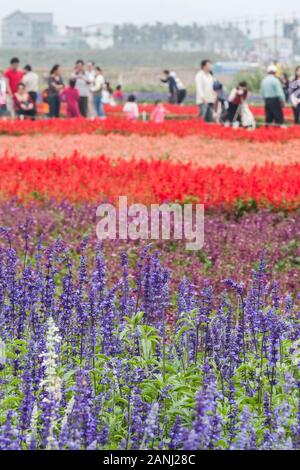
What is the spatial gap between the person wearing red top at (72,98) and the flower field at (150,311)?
9394mm

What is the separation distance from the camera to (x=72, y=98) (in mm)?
26328

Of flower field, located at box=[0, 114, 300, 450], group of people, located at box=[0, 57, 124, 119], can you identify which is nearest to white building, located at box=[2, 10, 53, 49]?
A: group of people, located at box=[0, 57, 124, 119]

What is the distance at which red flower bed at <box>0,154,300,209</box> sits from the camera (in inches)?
445

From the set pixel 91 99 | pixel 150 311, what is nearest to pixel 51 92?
pixel 91 99

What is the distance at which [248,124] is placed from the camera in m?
24.1

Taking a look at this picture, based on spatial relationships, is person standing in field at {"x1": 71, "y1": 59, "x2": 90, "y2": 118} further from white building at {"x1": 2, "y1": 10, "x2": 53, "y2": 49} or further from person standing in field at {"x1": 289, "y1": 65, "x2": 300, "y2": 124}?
white building at {"x1": 2, "y1": 10, "x2": 53, "y2": 49}

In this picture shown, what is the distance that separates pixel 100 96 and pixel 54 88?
1769mm

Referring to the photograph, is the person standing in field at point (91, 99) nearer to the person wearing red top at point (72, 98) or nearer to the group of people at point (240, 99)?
the person wearing red top at point (72, 98)

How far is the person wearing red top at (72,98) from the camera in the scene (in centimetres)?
2614

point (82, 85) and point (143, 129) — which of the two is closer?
point (143, 129)

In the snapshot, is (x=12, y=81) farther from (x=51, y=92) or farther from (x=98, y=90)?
(x=98, y=90)

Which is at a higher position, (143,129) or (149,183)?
(143,129)

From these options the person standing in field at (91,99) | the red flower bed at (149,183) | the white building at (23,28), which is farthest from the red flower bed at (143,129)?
the white building at (23,28)

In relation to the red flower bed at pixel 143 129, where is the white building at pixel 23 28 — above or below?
above
